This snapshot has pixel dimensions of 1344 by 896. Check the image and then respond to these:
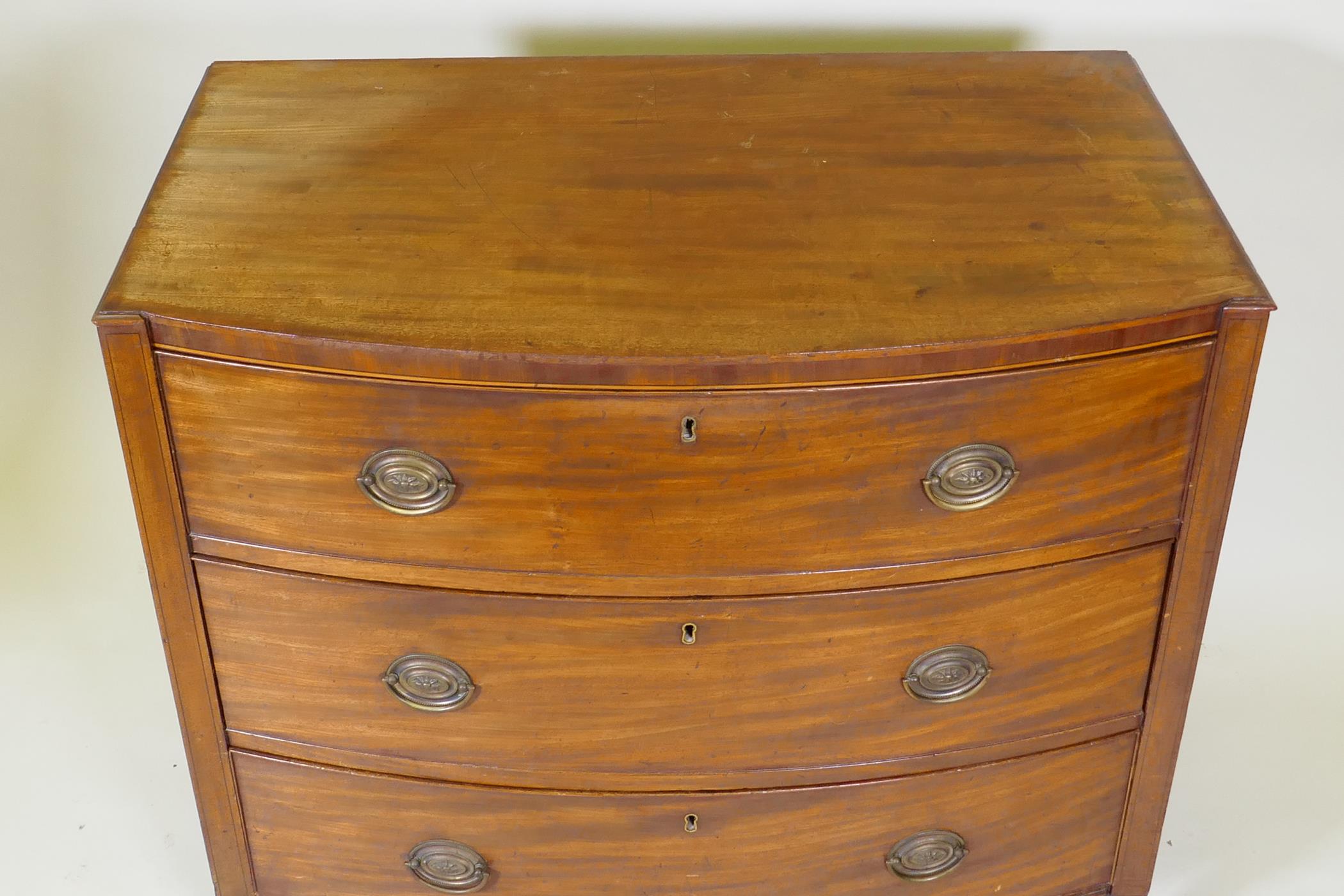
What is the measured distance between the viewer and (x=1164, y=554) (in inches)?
73.2

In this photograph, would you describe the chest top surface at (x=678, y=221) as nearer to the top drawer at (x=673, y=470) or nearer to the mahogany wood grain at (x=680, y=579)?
the top drawer at (x=673, y=470)

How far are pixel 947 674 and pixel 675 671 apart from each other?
0.31 metres

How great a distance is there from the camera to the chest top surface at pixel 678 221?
1632mm

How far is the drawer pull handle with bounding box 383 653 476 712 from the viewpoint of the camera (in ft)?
6.13

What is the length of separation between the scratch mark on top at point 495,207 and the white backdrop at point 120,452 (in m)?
0.51

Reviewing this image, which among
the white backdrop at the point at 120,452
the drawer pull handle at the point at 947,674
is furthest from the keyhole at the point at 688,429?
the white backdrop at the point at 120,452

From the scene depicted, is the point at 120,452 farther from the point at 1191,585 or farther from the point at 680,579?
the point at 1191,585

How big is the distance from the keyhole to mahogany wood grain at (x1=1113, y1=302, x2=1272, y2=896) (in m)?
0.55

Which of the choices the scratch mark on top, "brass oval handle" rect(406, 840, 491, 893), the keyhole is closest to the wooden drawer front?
"brass oval handle" rect(406, 840, 491, 893)

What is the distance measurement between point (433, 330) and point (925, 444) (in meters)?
0.51

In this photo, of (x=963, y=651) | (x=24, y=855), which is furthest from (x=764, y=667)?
(x=24, y=855)

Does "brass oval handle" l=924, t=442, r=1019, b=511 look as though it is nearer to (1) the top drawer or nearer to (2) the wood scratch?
(1) the top drawer

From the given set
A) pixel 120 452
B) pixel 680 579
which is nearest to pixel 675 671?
pixel 680 579

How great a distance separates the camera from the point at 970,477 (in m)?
1.73
